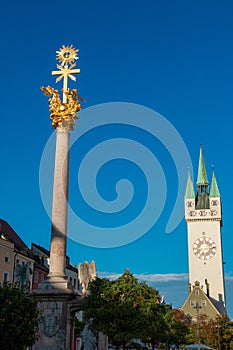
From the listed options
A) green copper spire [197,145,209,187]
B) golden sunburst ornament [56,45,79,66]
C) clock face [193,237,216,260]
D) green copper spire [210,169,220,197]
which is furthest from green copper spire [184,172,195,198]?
golden sunburst ornament [56,45,79,66]

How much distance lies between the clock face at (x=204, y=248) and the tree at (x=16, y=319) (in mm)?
98800

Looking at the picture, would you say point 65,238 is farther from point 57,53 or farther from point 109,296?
point 57,53

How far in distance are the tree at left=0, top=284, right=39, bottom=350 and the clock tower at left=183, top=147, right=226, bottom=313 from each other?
90.9 metres

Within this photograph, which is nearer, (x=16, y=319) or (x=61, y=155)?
(x=16, y=319)

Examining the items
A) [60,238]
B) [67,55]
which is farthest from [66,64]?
[60,238]

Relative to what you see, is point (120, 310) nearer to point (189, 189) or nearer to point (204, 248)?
point (204, 248)

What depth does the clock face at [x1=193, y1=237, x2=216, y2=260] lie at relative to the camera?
11719 centimetres

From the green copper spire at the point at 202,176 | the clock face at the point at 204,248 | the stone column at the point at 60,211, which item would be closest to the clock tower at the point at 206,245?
the clock face at the point at 204,248

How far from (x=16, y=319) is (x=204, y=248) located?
3959 inches

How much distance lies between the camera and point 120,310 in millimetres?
30344

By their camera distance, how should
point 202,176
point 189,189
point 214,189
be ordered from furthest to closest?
point 202,176
point 189,189
point 214,189

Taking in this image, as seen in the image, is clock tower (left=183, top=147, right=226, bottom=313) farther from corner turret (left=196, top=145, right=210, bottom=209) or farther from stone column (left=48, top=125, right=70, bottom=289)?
stone column (left=48, top=125, right=70, bottom=289)

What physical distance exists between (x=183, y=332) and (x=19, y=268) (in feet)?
90.5

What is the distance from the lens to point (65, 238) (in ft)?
100
